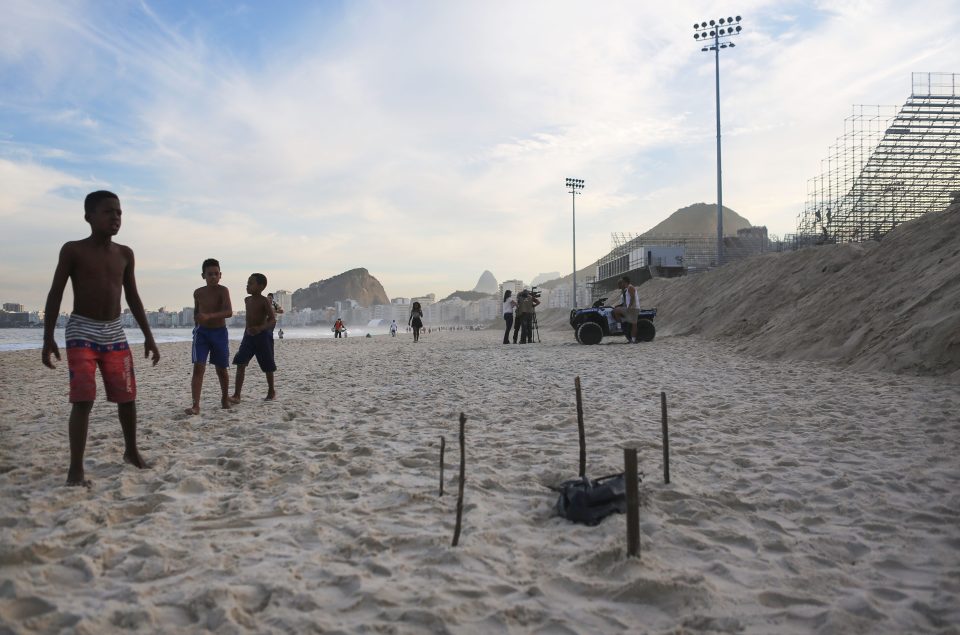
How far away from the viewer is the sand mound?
870cm

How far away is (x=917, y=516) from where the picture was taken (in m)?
3.10

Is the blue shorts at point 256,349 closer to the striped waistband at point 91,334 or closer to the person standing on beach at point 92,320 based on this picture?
the person standing on beach at point 92,320

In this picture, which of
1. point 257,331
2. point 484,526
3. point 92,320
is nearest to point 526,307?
point 257,331

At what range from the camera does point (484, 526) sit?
304 centimetres

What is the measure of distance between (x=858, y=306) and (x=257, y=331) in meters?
11.7

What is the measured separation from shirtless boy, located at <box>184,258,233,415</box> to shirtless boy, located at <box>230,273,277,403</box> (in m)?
0.50

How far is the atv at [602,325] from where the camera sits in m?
16.1

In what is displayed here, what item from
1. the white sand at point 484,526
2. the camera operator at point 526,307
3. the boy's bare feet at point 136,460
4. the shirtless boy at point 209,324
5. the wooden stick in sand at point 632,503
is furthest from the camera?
the camera operator at point 526,307

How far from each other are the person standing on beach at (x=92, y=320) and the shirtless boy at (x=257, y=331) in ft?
9.38

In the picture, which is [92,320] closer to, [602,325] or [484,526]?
[484,526]

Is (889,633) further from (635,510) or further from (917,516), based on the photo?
(917,516)

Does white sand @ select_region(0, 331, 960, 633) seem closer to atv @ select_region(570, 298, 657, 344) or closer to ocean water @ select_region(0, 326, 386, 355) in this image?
atv @ select_region(570, 298, 657, 344)

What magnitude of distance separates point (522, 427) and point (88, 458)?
361 centimetres

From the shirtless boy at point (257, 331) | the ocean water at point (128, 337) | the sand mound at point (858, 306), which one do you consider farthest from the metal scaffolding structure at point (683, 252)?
the shirtless boy at point (257, 331)
